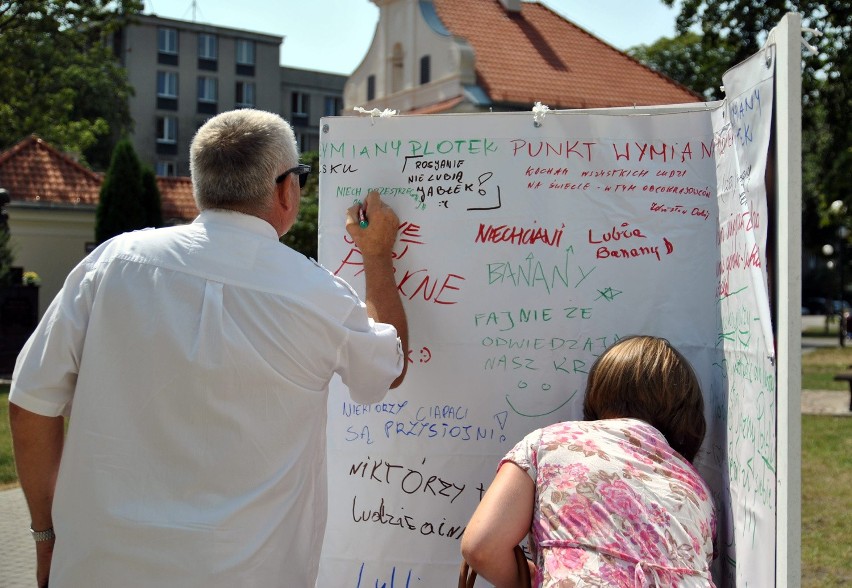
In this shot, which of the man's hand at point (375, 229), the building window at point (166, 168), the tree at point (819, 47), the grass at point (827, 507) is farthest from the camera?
the building window at point (166, 168)

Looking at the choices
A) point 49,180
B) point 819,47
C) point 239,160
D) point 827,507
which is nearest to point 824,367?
point 819,47

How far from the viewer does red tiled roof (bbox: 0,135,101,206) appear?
27203mm

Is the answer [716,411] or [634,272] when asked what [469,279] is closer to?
[634,272]

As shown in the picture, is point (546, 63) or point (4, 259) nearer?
point (4, 259)

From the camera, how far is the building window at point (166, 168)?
187 ft

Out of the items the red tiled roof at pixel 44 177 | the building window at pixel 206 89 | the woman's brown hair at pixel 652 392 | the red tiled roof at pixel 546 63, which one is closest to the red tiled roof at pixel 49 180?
the red tiled roof at pixel 44 177

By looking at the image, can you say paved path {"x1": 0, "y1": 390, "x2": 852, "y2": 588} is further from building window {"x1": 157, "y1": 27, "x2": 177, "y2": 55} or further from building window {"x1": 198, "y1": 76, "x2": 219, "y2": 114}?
building window {"x1": 157, "y1": 27, "x2": 177, "y2": 55}

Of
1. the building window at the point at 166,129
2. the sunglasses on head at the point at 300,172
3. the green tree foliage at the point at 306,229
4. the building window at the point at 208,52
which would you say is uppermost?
the building window at the point at 208,52

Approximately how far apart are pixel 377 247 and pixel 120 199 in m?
23.9

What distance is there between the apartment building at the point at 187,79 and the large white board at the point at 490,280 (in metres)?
53.4

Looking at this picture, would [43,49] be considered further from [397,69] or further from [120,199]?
[397,69]

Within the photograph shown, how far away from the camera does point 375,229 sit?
139 inches

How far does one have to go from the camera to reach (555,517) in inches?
96.3

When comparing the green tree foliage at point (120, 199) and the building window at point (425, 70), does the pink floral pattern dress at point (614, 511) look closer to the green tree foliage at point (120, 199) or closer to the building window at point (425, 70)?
the green tree foliage at point (120, 199)
